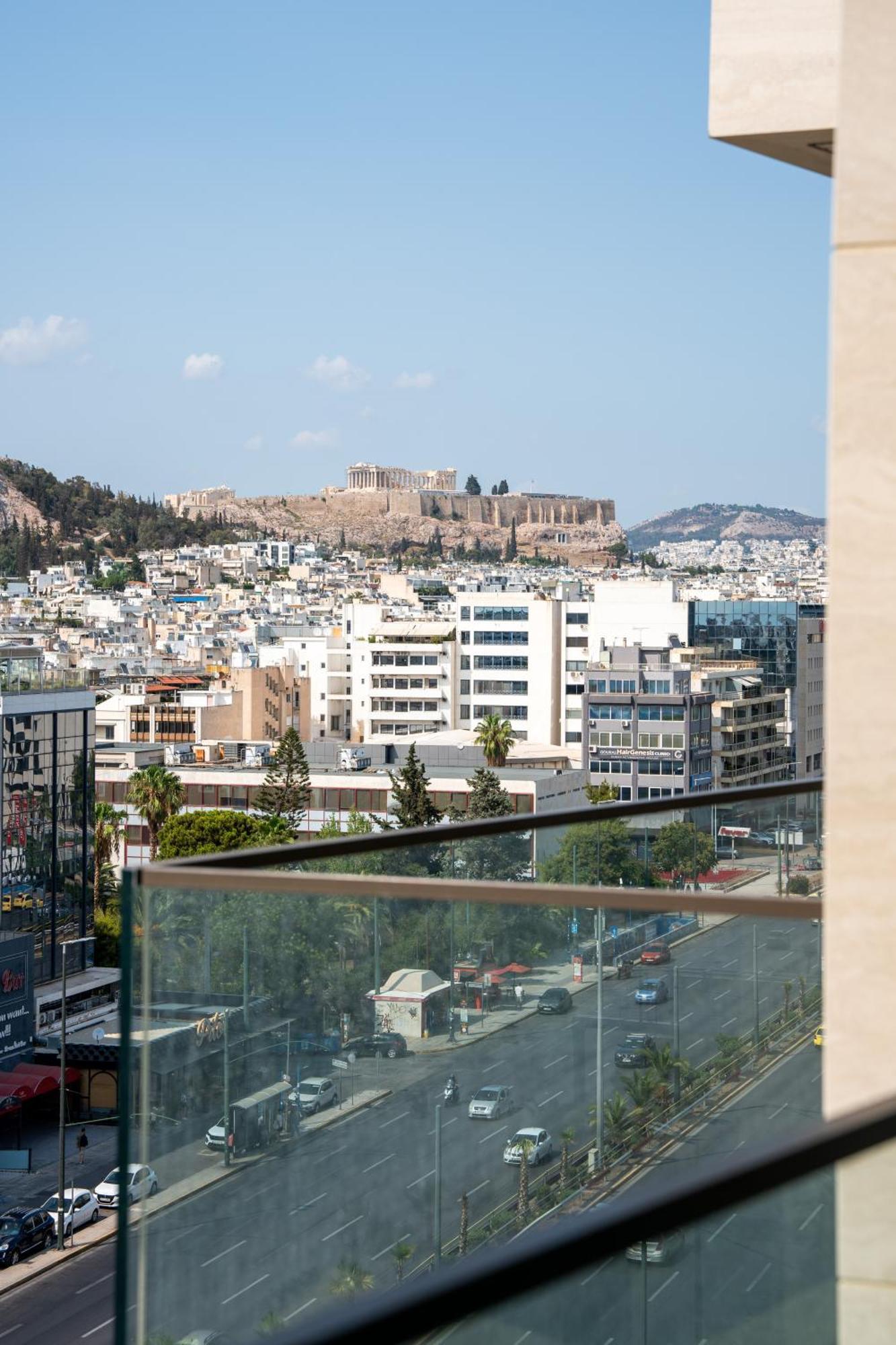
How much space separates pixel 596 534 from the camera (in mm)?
148375

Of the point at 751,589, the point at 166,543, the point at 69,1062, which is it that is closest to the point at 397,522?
the point at 166,543

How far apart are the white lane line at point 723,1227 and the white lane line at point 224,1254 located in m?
1.00

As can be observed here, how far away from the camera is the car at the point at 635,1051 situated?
6.78 ft

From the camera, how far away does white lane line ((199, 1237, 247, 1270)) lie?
1897 mm

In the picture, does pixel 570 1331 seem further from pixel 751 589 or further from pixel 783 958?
pixel 751 589

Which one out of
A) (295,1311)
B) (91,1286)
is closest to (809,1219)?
(295,1311)

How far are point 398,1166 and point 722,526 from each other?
18988 centimetres

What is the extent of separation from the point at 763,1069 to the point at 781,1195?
1042 millimetres

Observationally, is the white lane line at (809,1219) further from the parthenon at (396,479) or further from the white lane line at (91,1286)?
the parthenon at (396,479)

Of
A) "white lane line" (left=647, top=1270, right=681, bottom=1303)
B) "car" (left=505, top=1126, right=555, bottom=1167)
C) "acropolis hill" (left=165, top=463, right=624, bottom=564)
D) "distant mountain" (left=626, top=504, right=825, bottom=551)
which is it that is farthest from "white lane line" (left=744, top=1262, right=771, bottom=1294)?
"distant mountain" (left=626, top=504, right=825, bottom=551)

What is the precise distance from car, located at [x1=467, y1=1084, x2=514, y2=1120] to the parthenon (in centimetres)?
14735

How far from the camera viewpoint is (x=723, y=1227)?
99 cm

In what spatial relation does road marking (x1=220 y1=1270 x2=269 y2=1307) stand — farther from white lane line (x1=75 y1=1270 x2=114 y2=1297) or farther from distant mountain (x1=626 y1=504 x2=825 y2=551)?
distant mountain (x1=626 y1=504 x2=825 y2=551)

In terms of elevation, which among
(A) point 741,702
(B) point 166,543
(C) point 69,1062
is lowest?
(C) point 69,1062
